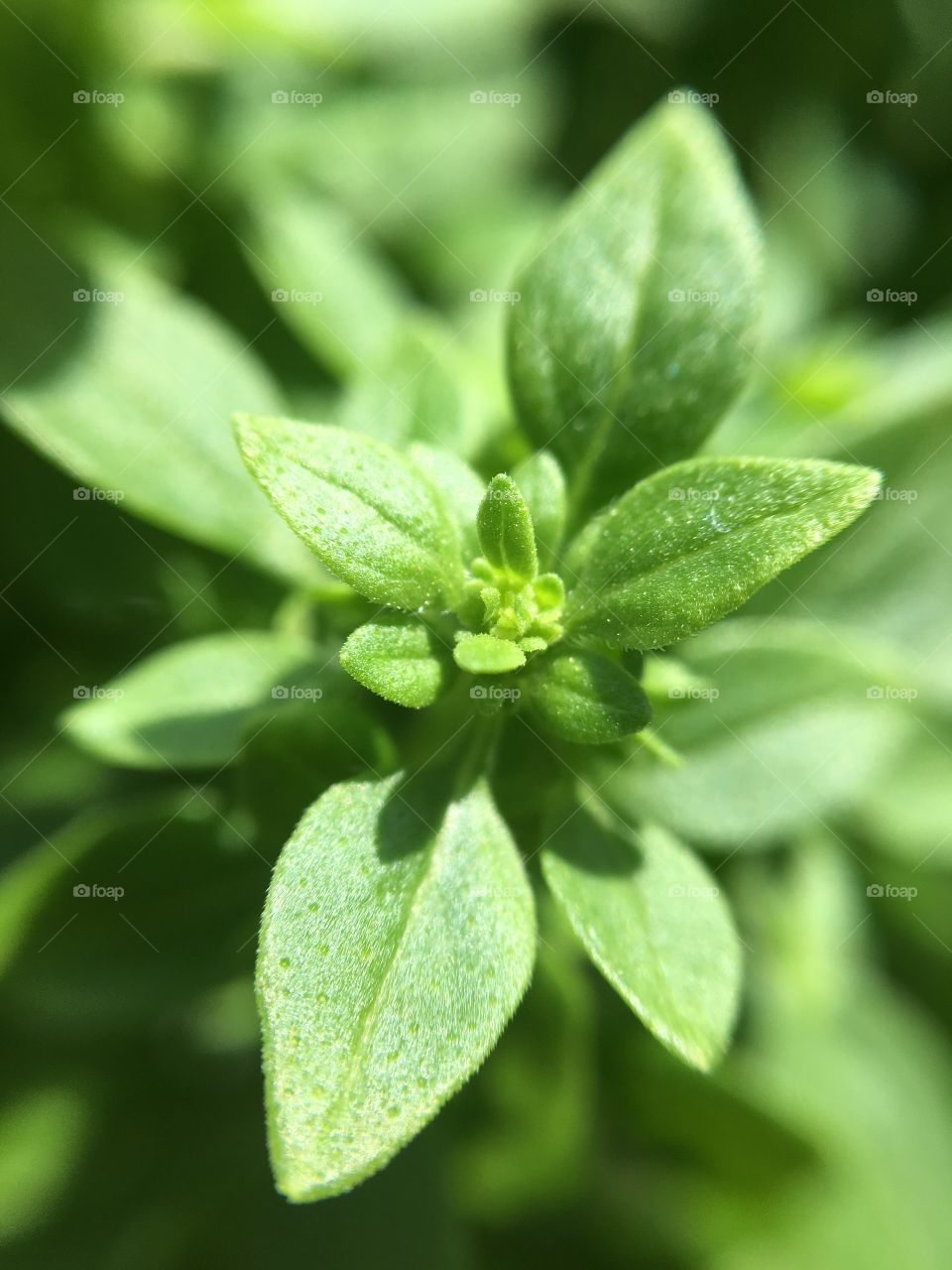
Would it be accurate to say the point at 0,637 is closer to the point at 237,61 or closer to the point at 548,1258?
the point at 237,61

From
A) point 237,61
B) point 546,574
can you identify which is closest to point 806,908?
point 546,574

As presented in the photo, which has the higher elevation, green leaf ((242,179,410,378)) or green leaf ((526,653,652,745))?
green leaf ((526,653,652,745))

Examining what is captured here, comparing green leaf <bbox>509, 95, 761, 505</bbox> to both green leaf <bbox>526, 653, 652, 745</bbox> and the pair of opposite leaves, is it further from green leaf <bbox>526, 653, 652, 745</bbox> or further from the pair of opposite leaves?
green leaf <bbox>526, 653, 652, 745</bbox>

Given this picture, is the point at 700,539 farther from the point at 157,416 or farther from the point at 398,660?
the point at 157,416

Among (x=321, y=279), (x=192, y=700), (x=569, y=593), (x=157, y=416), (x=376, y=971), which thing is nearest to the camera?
(x=376, y=971)

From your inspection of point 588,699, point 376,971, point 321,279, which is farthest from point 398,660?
point 321,279

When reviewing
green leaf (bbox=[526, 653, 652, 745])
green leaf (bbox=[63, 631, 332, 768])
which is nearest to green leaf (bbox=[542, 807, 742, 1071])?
green leaf (bbox=[526, 653, 652, 745])
